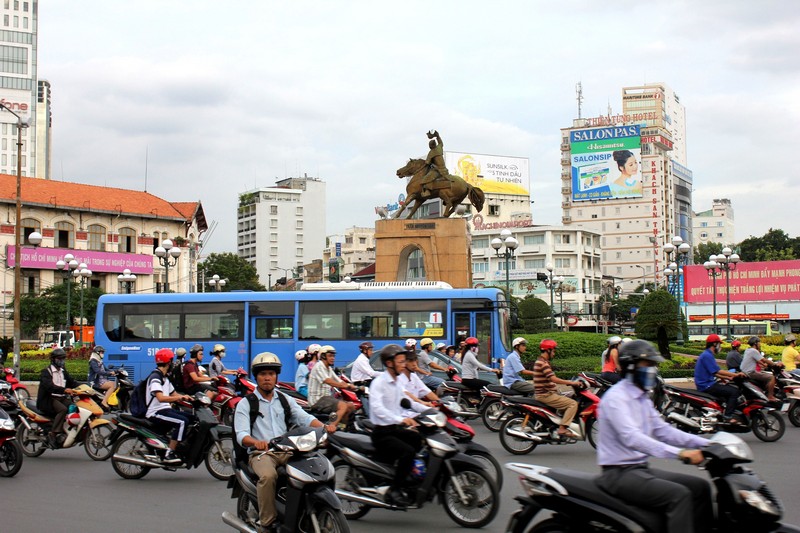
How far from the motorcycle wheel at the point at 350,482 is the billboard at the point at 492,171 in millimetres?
90073

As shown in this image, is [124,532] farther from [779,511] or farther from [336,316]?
[336,316]

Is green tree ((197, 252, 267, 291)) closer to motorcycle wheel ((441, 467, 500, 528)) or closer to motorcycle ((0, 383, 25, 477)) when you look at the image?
motorcycle ((0, 383, 25, 477))

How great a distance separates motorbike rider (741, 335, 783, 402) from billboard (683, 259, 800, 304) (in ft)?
148

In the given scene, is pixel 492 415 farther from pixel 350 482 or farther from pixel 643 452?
pixel 643 452

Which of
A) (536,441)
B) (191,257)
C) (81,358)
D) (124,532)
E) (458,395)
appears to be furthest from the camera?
(191,257)

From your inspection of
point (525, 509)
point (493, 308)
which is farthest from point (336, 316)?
point (525, 509)

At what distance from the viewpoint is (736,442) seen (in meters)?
4.78

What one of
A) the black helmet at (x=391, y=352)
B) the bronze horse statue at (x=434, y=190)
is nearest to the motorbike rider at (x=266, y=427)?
the black helmet at (x=391, y=352)

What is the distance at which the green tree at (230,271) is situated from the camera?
289ft

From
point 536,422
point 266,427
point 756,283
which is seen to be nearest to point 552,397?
point 536,422

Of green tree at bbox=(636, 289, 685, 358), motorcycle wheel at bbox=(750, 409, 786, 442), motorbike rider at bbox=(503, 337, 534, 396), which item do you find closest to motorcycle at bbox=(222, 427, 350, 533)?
motorbike rider at bbox=(503, 337, 534, 396)

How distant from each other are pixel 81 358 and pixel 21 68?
279ft

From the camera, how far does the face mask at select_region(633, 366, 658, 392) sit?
16.3 feet

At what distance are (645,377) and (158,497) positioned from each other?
5.80 m
